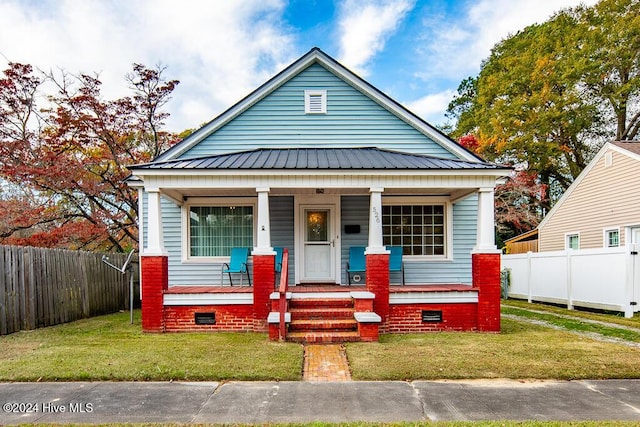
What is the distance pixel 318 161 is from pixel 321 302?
2.86 meters

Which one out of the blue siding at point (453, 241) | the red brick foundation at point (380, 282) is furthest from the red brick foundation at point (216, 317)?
the blue siding at point (453, 241)

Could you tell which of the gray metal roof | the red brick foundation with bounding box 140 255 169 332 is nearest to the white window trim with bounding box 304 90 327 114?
the gray metal roof

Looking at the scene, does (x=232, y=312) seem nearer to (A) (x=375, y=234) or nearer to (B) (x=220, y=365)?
(B) (x=220, y=365)

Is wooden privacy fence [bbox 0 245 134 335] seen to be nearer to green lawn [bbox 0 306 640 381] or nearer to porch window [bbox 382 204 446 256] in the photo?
green lawn [bbox 0 306 640 381]

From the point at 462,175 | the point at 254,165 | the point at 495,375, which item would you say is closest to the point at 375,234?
the point at 462,175

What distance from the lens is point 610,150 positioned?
523 inches

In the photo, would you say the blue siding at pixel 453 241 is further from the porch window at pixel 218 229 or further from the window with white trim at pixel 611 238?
the window with white trim at pixel 611 238

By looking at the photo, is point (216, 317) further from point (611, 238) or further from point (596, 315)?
point (611, 238)

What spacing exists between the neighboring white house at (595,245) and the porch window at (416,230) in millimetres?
4120

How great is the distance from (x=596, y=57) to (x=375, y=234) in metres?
19.3

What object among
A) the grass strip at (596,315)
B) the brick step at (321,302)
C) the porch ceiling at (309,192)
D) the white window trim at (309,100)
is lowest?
the grass strip at (596,315)

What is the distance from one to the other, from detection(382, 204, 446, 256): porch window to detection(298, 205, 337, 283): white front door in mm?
1325

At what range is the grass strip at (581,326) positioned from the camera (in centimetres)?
734

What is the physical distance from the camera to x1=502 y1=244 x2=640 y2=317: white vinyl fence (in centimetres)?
923
